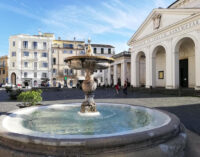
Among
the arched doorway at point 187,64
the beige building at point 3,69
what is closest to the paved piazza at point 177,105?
the arched doorway at point 187,64

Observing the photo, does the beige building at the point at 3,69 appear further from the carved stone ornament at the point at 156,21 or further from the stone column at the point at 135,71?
the carved stone ornament at the point at 156,21

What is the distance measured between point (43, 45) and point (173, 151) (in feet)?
143

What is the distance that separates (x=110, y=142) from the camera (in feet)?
6.74

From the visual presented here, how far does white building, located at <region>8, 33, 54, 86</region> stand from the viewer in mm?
39094

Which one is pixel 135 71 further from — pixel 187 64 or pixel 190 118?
pixel 190 118

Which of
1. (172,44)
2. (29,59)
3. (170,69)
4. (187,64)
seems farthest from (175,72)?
(29,59)

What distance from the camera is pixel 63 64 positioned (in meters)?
42.7

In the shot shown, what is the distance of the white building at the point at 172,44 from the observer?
562 inches

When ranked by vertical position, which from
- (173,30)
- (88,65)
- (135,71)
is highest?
(173,30)

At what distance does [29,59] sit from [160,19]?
34552 mm

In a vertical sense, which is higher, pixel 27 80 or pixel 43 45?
pixel 43 45

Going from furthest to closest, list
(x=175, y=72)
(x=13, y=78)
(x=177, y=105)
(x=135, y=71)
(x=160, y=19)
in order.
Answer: (x=13, y=78) → (x=135, y=71) → (x=160, y=19) → (x=175, y=72) → (x=177, y=105)

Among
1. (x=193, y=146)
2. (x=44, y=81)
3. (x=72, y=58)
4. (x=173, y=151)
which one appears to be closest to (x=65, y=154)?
(x=173, y=151)

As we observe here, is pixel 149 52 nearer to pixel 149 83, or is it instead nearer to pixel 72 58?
pixel 149 83
